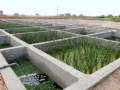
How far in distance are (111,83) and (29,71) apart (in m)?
1.84

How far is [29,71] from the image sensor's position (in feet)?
A: 9.33

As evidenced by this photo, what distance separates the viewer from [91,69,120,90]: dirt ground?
1.71 meters

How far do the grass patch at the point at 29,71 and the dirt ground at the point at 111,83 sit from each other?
2.88 ft

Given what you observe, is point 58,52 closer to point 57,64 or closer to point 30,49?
point 30,49

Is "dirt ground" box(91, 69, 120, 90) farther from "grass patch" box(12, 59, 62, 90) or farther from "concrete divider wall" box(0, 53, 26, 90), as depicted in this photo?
"concrete divider wall" box(0, 53, 26, 90)

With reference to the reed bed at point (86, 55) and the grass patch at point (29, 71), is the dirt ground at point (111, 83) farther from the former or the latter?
the grass patch at point (29, 71)

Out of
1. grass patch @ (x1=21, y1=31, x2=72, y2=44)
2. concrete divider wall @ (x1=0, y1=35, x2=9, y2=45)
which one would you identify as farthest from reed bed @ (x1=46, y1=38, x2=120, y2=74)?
concrete divider wall @ (x1=0, y1=35, x2=9, y2=45)

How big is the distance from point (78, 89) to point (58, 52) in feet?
7.76

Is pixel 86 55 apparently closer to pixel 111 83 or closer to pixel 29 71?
pixel 111 83

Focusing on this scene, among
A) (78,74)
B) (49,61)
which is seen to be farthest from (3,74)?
(78,74)

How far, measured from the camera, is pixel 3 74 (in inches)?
78.0

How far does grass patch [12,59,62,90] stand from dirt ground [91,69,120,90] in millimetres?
879

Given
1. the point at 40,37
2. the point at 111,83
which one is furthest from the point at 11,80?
the point at 40,37

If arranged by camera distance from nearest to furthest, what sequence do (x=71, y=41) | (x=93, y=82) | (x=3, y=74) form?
(x=93, y=82)
(x=3, y=74)
(x=71, y=41)
